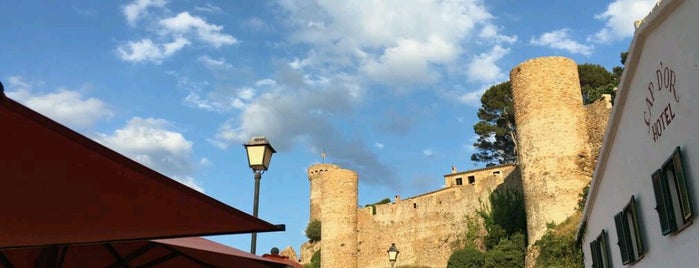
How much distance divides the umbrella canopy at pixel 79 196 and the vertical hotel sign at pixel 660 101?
455cm

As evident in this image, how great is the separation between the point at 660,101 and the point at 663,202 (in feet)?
3.48

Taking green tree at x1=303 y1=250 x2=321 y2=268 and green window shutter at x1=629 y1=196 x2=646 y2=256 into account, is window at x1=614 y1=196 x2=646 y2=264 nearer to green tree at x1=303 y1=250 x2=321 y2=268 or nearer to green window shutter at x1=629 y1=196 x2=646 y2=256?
green window shutter at x1=629 y1=196 x2=646 y2=256

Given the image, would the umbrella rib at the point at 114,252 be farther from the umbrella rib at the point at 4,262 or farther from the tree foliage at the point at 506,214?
the tree foliage at the point at 506,214

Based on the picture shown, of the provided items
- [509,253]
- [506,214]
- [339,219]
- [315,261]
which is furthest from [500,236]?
[315,261]

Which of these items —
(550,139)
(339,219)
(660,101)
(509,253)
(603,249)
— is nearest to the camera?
(660,101)

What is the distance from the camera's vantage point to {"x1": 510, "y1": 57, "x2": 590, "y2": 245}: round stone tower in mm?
24625

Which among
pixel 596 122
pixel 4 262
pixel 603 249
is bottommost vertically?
pixel 4 262

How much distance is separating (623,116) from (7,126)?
25.1ft

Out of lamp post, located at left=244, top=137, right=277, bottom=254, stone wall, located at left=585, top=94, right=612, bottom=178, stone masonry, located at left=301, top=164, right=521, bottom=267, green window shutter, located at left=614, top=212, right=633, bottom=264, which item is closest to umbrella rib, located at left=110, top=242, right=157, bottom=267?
lamp post, located at left=244, top=137, right=277, bottom=254

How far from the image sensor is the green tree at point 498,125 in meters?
49.0

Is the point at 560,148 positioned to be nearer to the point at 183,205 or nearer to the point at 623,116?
the point at 623,116

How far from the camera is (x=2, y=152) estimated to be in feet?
9.14

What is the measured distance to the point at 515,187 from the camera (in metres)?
32.5

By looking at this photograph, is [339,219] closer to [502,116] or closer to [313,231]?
[313,231]
